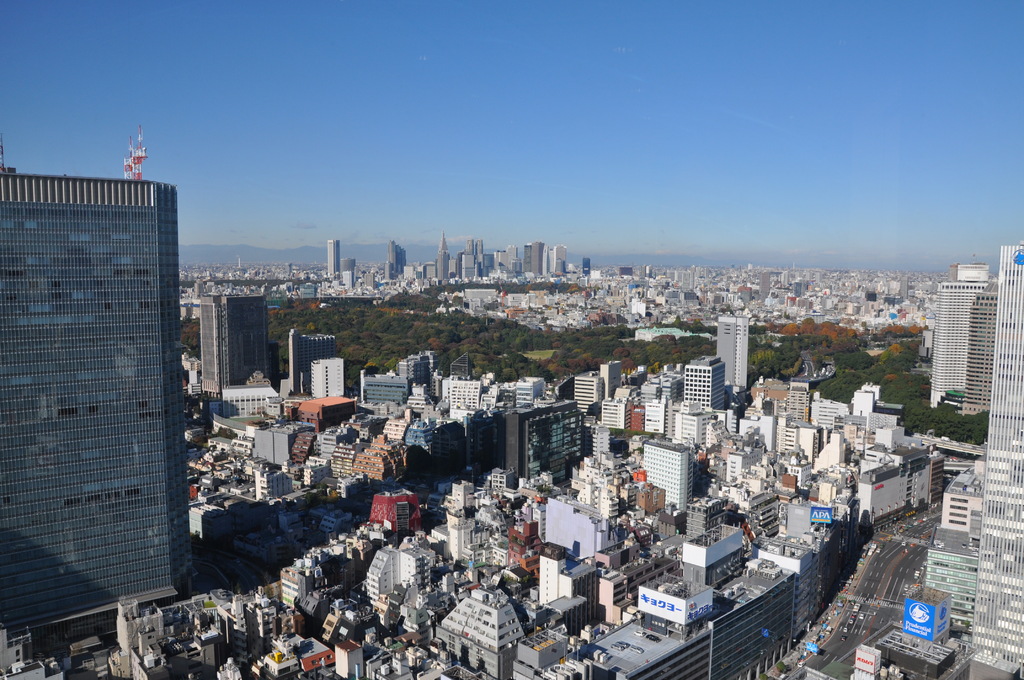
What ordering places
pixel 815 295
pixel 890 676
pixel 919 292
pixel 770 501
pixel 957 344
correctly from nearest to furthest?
pixel 890 676
pixel 770 501
pixel 957 344
pixel 919 292
pixel 815 295

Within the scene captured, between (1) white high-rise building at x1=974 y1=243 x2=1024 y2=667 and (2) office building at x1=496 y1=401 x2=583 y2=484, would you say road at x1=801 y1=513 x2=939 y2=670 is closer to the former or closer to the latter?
(1) white high-rise building at x1=974 y1=243 x2=1024 y2=667

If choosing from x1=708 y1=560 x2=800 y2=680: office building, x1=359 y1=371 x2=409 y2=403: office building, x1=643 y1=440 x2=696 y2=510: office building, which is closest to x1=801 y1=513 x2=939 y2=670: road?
x1=708 y1=560 x2=800 y2=680: office building

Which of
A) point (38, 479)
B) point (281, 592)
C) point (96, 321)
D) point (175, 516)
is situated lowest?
point (281, 592)

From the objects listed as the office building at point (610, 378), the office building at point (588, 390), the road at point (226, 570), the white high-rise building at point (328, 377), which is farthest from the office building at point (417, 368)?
the road at point (226, 570)

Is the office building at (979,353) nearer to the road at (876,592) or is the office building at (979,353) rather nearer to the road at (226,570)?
the road at (876,592)

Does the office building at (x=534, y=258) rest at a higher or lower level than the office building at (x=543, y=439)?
higher

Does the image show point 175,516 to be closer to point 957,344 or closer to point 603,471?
point 603,471

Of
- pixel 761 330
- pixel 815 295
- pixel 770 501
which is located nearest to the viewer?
pixel 770 501

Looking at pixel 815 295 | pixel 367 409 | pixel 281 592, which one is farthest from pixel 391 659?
pixel 815 295
